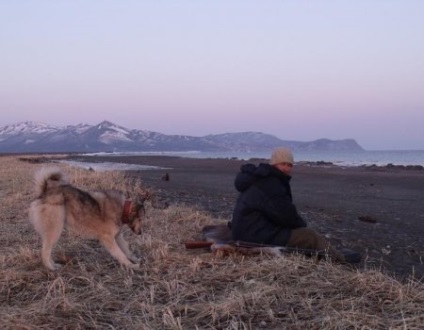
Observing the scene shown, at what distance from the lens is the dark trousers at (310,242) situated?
21.0 ft

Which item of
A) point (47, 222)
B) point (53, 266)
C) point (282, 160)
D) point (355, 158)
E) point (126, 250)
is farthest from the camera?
point (355, 158)

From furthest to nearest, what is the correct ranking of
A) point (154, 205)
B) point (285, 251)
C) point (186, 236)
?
point (154, 205) < point (186, 236) < point (285, 251)

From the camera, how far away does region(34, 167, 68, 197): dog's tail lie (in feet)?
20.2

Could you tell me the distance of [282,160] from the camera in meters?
6.39

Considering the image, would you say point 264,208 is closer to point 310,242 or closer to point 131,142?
point 310,242

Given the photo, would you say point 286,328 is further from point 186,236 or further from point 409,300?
point 186,236

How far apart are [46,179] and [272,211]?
2.70 metres

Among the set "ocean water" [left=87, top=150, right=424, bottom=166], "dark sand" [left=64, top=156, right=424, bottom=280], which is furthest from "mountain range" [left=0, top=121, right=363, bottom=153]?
"dark sand" [left=64, top=156, right=424, bottom=280]

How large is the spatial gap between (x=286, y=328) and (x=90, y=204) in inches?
129

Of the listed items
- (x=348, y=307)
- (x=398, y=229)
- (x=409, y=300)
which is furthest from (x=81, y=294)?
(x=398, y=229)

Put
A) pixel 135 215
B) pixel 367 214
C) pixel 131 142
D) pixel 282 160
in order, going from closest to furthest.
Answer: pixel 282 160
pixel 135 215
pixel 367 214
pixel 131 142

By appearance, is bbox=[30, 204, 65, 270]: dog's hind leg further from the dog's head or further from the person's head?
the person's head

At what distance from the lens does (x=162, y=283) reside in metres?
5.16

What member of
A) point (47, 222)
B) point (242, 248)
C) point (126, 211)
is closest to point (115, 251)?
point (126, 211)
